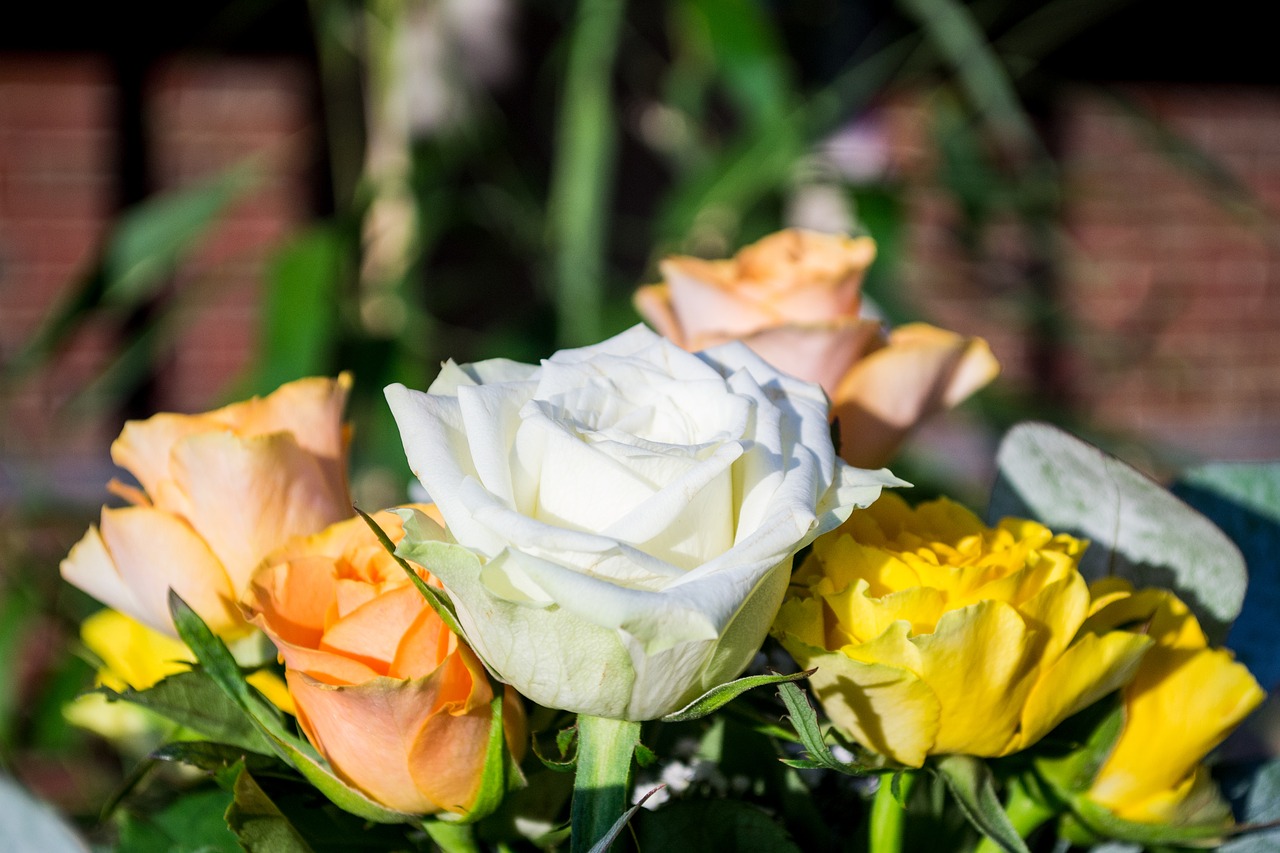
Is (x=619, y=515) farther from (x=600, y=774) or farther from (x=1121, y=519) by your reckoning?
(x=1121, y=519)

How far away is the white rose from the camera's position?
20cm

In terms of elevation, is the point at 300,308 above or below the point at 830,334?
below

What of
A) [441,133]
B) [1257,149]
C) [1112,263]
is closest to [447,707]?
[441,133]

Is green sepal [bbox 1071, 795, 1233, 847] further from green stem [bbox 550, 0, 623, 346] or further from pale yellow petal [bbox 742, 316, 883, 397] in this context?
green stem [bbox 550, 0, 623, 346]

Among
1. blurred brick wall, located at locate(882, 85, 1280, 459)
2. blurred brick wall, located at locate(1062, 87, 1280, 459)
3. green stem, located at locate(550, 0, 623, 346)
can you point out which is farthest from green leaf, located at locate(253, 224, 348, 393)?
blurred brick wall, located at locate(1062, 87, 1280, 459)

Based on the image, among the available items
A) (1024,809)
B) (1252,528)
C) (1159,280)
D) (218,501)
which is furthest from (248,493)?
(1159,280)

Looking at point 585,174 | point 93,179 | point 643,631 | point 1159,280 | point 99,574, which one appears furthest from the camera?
point 1159,280

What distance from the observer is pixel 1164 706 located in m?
0.28

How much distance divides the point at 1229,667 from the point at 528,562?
0.19 meters

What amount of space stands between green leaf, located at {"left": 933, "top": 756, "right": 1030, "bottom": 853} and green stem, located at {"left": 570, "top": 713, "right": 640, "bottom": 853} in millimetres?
83

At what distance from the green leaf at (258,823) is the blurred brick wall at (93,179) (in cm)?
145

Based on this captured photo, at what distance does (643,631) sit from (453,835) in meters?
0.10

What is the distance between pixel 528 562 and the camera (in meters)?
0.19

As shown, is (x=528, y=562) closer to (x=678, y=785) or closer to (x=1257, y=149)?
(x=678, y=785)
